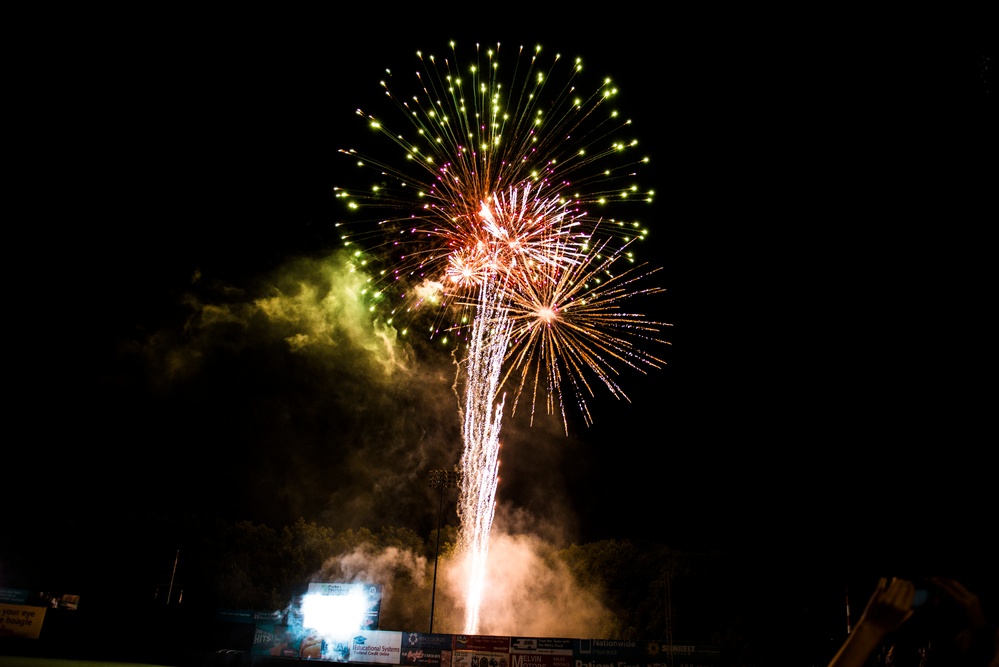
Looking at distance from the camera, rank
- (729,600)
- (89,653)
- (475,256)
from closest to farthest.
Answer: (475,256), (89,653), (729,600)

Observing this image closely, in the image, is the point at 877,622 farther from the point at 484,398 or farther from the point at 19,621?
the point at 19,621

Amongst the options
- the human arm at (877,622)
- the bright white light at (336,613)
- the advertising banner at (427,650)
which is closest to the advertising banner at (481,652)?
the advertising banner at (427,650)

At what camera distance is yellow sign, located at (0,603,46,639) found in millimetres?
17969

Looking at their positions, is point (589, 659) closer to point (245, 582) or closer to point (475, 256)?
point (475, 256)

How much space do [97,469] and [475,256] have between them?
2700cm

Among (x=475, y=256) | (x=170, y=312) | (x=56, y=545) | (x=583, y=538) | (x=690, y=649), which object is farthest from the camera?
(x=583, y=538)

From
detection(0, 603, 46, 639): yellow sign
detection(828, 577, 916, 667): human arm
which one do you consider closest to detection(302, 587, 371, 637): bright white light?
detection(0, 603, 46, 639): yellow sign

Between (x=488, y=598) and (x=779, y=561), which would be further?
(x=488, y=598)

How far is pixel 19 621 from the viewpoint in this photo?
18062 mm

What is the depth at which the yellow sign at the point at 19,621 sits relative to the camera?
18.0 meters

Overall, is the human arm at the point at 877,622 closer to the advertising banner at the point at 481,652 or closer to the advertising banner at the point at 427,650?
the advertising banner at the point at 481,652

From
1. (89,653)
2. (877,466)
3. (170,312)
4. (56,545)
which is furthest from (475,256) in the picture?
(56,545)

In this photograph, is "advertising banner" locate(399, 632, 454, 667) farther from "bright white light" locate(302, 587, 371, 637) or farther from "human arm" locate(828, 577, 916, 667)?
"human arm" locate(828, 577, 916, 667)

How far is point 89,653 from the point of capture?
18.5m
